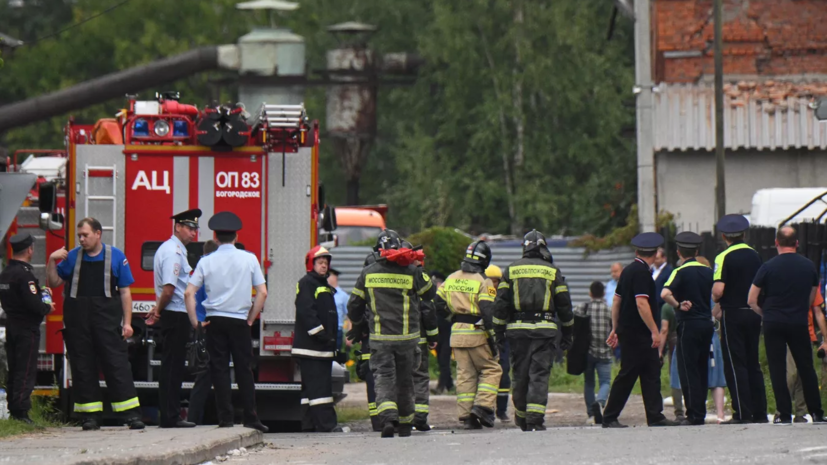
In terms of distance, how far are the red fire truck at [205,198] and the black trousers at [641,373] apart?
10.4ft

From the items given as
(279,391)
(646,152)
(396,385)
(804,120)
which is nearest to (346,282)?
(646,152)

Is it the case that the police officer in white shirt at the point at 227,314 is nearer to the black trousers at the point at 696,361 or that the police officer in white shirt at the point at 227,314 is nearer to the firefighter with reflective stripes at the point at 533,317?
the firefighter with reflective stripes at the point at 533,317

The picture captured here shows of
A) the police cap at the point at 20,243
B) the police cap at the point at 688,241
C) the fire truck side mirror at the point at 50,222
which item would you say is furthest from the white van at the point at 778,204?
the police cap at the point at 20,243

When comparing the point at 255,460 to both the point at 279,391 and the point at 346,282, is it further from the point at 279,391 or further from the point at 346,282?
the point at 346,282

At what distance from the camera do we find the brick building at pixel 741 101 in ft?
100

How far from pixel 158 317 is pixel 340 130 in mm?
30295

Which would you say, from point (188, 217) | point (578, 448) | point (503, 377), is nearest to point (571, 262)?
point (503, 377)

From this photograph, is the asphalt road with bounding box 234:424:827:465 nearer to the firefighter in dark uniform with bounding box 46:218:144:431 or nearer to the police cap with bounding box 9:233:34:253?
the firefighter in dark uniform with bounding box 46:218:144:431

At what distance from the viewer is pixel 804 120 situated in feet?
99.8

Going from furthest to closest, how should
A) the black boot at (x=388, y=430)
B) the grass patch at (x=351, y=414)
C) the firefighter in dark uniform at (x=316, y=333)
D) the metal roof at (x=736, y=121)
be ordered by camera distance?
the metal roof at (x=736, y=121), the grass patch at (x=351, y=414), the firefighter in dark uniform at (x=316, y=333), the black boot at (x=388, y=430)

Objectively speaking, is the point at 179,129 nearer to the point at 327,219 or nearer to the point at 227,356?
the point at 327,219

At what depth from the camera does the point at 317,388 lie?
14.3 meters

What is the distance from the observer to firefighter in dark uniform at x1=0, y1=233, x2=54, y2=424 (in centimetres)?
1301

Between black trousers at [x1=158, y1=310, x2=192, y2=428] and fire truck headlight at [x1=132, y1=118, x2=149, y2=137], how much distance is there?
2582mm
